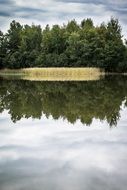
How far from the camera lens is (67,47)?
6525 cm

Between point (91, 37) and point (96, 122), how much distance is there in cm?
5459

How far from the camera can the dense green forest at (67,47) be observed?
62094 mm

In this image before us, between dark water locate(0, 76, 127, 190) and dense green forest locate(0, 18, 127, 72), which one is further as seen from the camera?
dense green forest locate(0, 18, 127, 72)

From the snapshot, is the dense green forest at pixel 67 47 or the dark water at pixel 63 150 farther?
the dense green forest at pixel 67 47

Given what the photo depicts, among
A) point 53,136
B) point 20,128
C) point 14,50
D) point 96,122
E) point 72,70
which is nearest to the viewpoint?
point 53,136

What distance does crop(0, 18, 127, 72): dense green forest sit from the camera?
62094 millimetres

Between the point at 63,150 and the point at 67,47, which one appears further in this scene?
the point at 67,47

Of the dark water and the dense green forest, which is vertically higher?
the dense green forest

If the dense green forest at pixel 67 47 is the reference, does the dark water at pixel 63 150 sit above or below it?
below

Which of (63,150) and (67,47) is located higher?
(67,47)

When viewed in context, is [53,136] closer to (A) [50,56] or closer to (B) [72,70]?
(B) [72,70]

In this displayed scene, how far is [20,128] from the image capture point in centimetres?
931

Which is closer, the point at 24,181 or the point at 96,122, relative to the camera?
the point at 24,181

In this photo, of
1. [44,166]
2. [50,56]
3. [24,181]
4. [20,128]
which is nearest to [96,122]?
[20,128]
